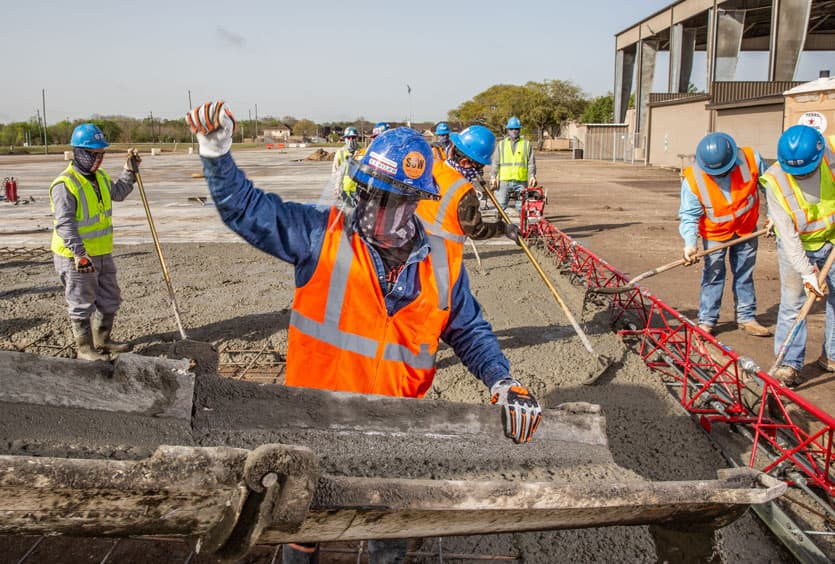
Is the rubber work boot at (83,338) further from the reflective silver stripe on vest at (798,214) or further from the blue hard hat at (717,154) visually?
the reflective silver stripe on vest at (798,214)

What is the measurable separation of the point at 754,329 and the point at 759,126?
55.0ft

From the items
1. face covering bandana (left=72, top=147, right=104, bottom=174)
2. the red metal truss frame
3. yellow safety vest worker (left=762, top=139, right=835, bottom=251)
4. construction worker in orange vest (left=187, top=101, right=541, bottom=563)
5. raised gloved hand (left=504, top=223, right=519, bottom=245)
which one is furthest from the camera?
raised gloved hand (left=504, top=223, right=519, bottom=245)

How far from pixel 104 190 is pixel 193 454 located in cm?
489

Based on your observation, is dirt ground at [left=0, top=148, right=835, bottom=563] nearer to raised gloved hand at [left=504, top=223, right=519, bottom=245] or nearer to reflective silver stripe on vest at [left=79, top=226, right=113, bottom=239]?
raised gloved hand at [left=504, top=223, right=519, bottom=245]

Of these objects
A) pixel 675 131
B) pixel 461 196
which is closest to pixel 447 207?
pixel 461 196

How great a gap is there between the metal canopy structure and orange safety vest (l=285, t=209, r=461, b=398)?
84.8ft

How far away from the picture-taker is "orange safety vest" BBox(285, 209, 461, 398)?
7.35 ft

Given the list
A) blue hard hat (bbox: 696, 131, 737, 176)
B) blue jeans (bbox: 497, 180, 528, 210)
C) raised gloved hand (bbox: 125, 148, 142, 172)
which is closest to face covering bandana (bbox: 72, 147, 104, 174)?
raised gloved hand (bbox: 125, 148, 142, 172)

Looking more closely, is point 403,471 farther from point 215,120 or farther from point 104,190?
point 104,190

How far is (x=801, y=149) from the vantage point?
15.7 ft

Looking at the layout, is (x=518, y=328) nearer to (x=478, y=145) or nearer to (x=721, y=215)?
(x=478, y=145)

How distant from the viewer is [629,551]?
119 inches

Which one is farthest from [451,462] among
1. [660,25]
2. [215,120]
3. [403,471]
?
[660,25]

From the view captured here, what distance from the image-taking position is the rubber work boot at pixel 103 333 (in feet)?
18.7
